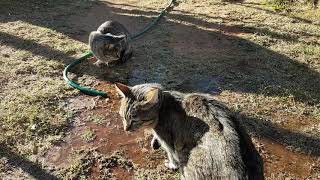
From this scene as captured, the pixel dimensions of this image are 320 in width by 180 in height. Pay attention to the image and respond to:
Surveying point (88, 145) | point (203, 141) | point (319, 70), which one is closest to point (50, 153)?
point (88, 145)

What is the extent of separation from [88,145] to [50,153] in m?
0.46

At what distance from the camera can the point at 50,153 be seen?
5035mm

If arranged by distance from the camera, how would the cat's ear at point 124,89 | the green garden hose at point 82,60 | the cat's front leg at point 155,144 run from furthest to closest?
the green garden hose at point 82,60 → the cat's front leg at point 155,144 → the cat's ear at point 124,89

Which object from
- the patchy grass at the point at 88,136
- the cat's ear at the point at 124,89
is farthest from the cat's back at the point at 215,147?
the patchy grass at the point at 88,136

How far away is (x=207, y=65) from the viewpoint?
23.4 ft

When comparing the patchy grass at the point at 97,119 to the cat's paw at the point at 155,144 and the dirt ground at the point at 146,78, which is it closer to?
the dirt ground at the point at 146,78

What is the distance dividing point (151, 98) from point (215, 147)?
2.80 feet

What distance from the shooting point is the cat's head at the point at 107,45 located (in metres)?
6.76

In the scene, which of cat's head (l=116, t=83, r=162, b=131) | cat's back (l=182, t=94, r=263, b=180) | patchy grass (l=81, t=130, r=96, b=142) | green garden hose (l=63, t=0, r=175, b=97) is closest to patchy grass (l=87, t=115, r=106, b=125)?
patchy grass (l=81, t=130, r=96, b=142)

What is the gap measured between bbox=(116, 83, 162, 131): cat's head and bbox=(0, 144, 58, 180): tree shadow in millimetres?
1137

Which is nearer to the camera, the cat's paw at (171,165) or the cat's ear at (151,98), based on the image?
the cat's ear at (151,98)

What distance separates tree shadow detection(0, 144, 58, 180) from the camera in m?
4.69

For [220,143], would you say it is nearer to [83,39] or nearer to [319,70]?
[319,70]

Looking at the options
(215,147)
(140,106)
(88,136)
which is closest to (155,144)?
(88,136)
